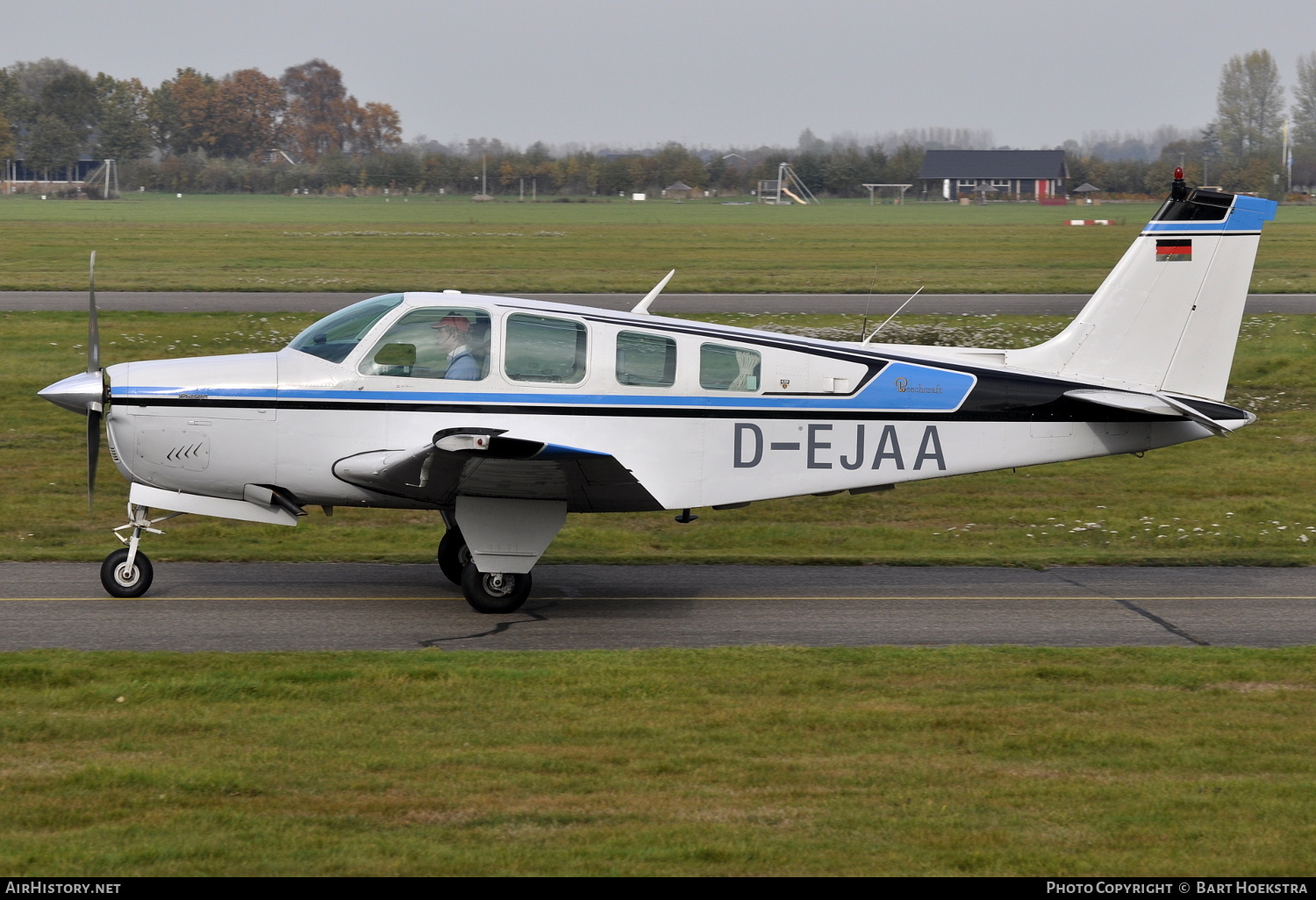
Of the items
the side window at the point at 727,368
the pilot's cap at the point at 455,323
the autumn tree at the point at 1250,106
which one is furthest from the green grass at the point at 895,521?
the autumn tree at the point at 1250,106

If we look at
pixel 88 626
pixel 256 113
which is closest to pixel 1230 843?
pixel 88 626

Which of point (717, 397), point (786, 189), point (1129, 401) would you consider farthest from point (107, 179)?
point (1129, 401)

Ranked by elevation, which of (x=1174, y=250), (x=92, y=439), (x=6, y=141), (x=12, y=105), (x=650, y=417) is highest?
(x=12, y=105)

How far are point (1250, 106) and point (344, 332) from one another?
9426 cm

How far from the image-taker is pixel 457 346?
10.4 metres

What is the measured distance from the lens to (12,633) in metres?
Result: 9.59

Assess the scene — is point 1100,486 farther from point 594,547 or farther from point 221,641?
point 221,641

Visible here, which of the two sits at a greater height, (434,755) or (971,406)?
(971,406)

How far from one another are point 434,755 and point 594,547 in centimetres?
690

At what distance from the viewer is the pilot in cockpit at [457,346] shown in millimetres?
10344

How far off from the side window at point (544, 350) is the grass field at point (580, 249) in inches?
916

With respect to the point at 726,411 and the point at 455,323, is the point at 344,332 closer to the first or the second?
the point at 455,323

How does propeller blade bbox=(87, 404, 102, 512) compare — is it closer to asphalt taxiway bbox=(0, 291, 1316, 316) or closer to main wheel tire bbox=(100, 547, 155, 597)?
main wheel tire bbox=(100, 547, 155, 597)

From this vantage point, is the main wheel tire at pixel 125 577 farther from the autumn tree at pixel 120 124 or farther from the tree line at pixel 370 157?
the autumn tree at pixel 120 124
